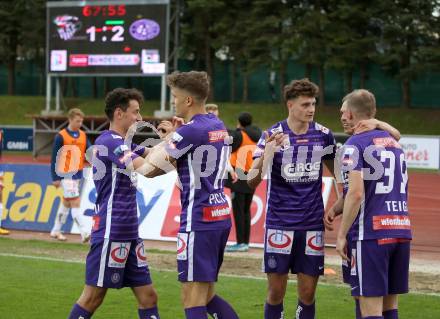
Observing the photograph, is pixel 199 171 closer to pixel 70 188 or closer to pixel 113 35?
pixel 70 188

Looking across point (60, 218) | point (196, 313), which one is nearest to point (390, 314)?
point (196, 313)

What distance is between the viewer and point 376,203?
6680mm

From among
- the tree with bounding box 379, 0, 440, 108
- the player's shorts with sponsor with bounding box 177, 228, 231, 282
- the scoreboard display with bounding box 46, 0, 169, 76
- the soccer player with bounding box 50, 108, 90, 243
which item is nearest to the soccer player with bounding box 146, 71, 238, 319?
the player's shorts with sponsor with bounding box 177, 228, 231, 282

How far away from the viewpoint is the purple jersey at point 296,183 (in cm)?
749

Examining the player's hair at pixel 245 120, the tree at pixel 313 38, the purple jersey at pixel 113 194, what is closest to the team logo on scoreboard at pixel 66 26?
the tree at pixel 313 38

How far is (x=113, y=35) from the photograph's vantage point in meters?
33.9

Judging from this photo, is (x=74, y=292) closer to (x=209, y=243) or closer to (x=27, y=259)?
(x=27, y=259)

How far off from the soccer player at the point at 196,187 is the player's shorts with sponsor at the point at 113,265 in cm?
58

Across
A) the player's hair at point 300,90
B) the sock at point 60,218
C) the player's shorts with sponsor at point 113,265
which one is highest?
the player's hair at point 300,90

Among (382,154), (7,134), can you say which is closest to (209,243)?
(382,154)

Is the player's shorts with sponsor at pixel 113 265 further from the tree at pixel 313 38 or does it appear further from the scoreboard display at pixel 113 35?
the tree at pixel 313 38

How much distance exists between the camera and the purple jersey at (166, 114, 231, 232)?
6621mm

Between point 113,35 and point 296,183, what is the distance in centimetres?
2732

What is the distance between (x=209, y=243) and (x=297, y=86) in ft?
5.73
